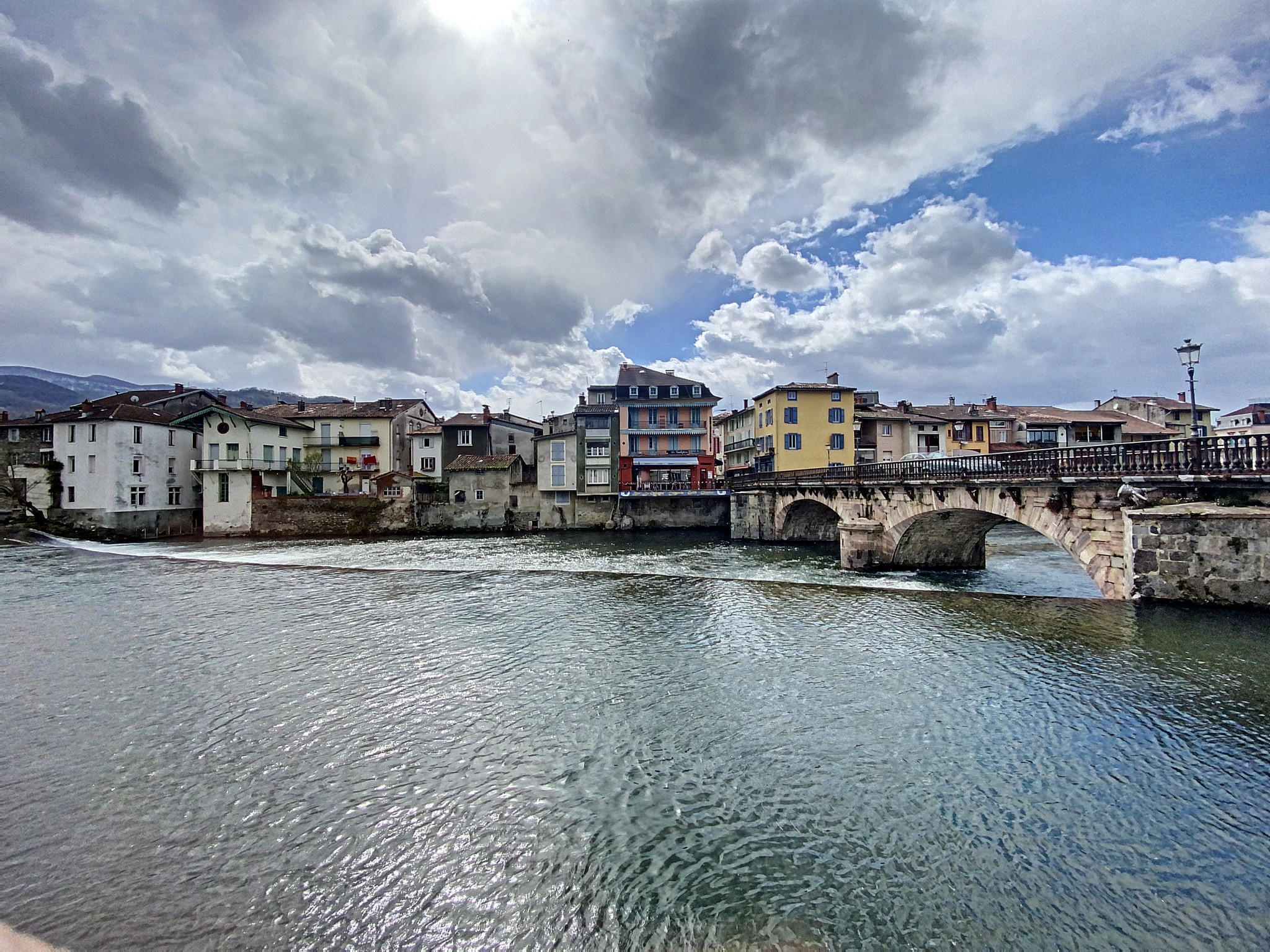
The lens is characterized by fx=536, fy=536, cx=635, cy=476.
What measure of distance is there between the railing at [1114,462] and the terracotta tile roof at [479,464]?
39.8 meters

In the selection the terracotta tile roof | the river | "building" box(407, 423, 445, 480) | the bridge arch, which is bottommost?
the river

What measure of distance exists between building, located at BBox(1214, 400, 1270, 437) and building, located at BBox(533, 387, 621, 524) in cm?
7649

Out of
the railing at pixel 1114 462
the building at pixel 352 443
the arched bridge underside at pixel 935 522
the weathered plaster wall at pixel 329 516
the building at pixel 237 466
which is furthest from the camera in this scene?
the building at pixel 352 443

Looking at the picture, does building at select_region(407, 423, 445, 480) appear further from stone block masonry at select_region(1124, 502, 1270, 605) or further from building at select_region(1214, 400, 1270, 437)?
building at select_region(1214, 400, 1270, 437)

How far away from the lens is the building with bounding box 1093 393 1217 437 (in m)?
69.1

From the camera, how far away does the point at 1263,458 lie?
48.8 feet

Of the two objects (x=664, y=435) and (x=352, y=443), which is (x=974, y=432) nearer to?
(x=664, y=435)

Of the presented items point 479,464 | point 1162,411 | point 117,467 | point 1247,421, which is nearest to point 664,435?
point 479,464

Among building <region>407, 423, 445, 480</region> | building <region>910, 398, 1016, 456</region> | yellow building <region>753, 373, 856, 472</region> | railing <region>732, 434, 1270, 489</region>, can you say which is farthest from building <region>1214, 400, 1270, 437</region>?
building <region>407, 423, 445, 480</region>

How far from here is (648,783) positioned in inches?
352

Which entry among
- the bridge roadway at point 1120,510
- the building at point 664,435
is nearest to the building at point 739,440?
the building at point 664,435

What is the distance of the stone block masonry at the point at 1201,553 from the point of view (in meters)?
15.0

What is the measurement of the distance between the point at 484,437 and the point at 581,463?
15832 mm

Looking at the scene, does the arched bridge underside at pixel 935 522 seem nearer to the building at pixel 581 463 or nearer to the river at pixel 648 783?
the river at pixel 648 783
